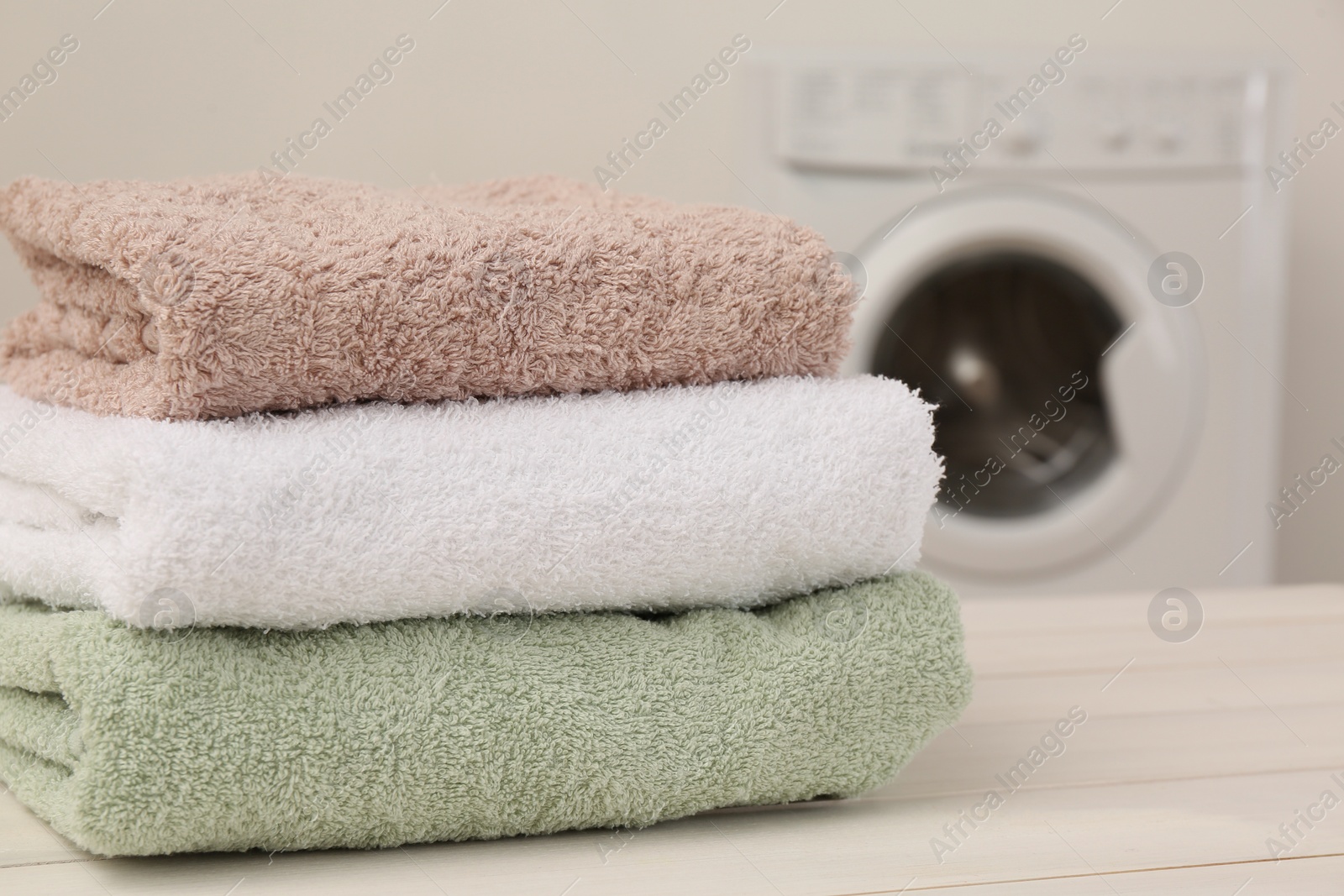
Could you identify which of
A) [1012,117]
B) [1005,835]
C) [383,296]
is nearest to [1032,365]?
[1012,117]

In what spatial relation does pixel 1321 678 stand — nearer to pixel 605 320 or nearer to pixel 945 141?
pixel 605 320

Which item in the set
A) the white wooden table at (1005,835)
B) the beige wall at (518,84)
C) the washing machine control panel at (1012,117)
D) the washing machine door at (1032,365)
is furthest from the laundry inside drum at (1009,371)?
the white wooden table at (1005,835)

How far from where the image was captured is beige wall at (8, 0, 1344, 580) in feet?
4.75

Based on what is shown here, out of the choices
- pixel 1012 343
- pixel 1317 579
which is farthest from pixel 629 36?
pixel 1317 579

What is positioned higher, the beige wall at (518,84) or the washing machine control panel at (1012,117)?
the beige wall at (518,84)

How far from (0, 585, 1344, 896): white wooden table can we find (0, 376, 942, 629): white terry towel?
10 centimetres

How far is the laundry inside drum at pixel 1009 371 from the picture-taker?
1.35 m

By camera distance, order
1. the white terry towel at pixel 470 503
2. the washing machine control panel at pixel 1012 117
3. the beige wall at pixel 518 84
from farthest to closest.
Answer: the beige wall at pixel 518 84 → the washing machine control panel at pixel 1012 117 → the white terry towel at pixel 470 503

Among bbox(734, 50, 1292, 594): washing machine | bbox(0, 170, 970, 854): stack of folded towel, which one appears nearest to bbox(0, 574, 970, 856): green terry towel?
bbox(0, 170, 970, 854): stack of folded towel

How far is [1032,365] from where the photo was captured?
138 centimetres

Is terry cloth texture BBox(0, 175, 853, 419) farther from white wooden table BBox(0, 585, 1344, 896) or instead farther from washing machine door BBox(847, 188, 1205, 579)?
washing machine door BBox(847, 188, 1205, 579)

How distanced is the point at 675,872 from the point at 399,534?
0.16 meters

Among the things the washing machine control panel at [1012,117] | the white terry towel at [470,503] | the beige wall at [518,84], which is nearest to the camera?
the white terry towel at [470,503]

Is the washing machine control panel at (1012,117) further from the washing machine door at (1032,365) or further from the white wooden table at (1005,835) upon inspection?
the white wooden table at (1005,835)
